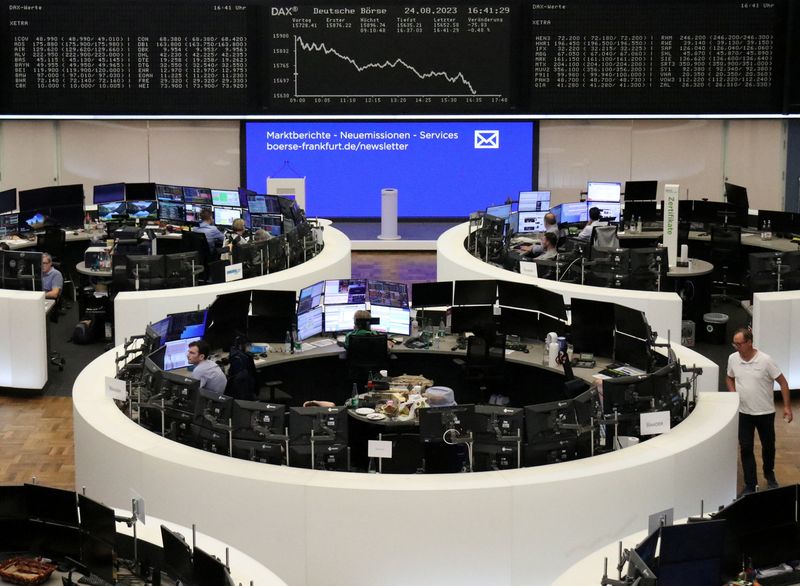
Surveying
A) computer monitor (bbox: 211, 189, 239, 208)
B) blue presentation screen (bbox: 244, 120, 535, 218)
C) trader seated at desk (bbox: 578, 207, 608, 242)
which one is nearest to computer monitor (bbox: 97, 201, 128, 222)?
computer monitor (bbox: 211, 189, 239, 208)

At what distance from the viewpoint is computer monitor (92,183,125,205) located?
1714cm

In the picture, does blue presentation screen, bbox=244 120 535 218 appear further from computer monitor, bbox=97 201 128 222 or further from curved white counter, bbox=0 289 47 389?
curved white counter, bbox=0 289 47 389

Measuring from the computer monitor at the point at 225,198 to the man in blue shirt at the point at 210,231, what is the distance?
0.70 metres

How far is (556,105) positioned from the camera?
18.6m

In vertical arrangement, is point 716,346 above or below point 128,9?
below

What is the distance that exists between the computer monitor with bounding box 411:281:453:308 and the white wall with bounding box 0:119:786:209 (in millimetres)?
8305

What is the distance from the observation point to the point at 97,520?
6785 mm

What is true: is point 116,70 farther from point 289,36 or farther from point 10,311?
point 10,311

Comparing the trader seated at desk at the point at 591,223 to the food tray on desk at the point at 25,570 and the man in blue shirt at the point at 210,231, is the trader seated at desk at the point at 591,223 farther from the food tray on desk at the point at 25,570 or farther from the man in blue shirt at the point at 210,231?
the food tray on desk at the point at 25,570

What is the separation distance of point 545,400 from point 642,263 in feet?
9.00

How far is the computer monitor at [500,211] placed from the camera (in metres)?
16.1

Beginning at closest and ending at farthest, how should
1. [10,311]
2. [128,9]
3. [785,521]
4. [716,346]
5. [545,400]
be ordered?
1. [785,521]
2. [545,400]
3. [10,311]
4. [716,346]
5. [128,9]

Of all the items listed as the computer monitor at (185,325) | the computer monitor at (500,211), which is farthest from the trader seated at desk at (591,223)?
the computer monitor at (185,325)

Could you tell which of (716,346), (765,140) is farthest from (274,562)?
(765,140)
